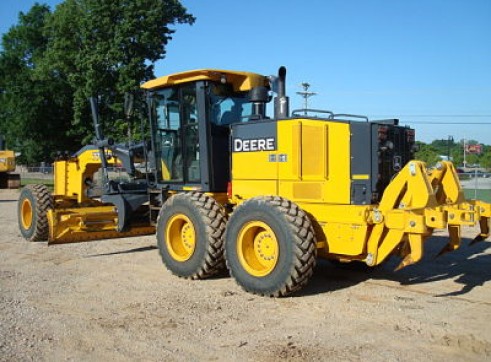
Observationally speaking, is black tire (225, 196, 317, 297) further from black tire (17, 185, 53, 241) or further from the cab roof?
black tire (17, 185, 53, 241)

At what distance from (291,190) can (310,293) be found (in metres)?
1.30

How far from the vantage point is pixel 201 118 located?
7.54m

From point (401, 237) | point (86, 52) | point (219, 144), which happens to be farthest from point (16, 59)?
point (401, 237)

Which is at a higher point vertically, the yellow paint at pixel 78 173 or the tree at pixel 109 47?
the tree at pixel 109 47

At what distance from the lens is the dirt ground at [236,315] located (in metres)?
4.64

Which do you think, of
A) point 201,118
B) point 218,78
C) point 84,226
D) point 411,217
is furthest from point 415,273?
point 84,226

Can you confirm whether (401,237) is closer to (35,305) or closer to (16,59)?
(35,305)

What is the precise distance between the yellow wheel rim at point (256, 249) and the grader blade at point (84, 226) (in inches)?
129

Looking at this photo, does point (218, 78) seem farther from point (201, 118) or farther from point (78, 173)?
point (78, 173)

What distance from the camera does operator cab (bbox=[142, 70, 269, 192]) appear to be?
755 cm

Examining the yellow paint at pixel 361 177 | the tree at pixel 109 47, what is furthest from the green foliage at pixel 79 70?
the yellow paint at pixel 361 177

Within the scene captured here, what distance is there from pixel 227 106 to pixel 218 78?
0.46 meters

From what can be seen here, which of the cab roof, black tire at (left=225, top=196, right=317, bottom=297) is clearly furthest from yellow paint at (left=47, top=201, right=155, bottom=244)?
black tire at (left=225, top=196, right=317, bottom=297)

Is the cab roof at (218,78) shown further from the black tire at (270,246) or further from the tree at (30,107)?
the tree at (30,107)
